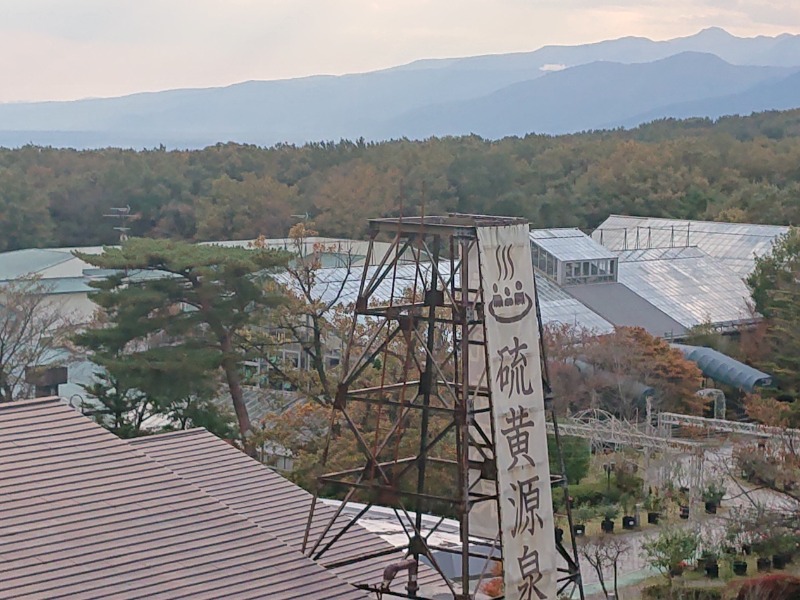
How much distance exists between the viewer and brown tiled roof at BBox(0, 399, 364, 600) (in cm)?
857

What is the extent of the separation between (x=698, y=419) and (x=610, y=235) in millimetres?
24773

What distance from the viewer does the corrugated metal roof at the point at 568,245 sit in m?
35.7

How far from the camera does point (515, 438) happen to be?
392 inches

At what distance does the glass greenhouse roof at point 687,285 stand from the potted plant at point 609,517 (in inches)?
561

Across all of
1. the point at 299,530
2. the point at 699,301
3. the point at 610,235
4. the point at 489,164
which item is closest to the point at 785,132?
the point at 489,164

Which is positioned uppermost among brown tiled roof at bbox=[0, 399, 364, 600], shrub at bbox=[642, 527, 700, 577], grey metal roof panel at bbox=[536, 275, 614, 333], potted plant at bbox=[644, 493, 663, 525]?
brown tiled roof at bbox=[0, 399, 364, 600]

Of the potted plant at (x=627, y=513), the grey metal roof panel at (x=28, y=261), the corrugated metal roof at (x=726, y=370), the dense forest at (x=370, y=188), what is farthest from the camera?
the dense forest at (x=370, y=188)

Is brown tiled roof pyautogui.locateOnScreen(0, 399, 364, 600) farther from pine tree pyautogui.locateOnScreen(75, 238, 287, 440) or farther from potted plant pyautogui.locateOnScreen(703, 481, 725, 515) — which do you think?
potted plant pyautogui.locateOnScreen(703, 481, 725, 515)

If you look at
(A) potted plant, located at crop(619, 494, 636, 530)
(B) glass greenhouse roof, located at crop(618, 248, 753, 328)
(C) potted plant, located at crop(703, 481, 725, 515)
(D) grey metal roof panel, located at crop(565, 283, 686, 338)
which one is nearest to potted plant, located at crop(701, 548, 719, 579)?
(A) potted plant, located at crop(619, 494, 636, 530)

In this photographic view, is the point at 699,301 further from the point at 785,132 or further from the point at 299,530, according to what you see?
the point at 785,132

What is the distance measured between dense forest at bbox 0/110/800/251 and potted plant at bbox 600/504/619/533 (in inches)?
1105

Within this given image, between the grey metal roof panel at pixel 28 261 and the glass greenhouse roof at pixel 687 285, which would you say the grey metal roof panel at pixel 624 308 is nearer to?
the glass greenhouse roof at pixel 687 285

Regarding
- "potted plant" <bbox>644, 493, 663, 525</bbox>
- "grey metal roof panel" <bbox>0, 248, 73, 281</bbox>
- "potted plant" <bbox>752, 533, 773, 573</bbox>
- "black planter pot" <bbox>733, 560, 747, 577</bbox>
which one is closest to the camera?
"potted plant" <bbox>752, 533, 773, 573</bbox>

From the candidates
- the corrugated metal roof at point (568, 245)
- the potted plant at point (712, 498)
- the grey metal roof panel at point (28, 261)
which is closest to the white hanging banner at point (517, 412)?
the potted plant at point (712, 498)
